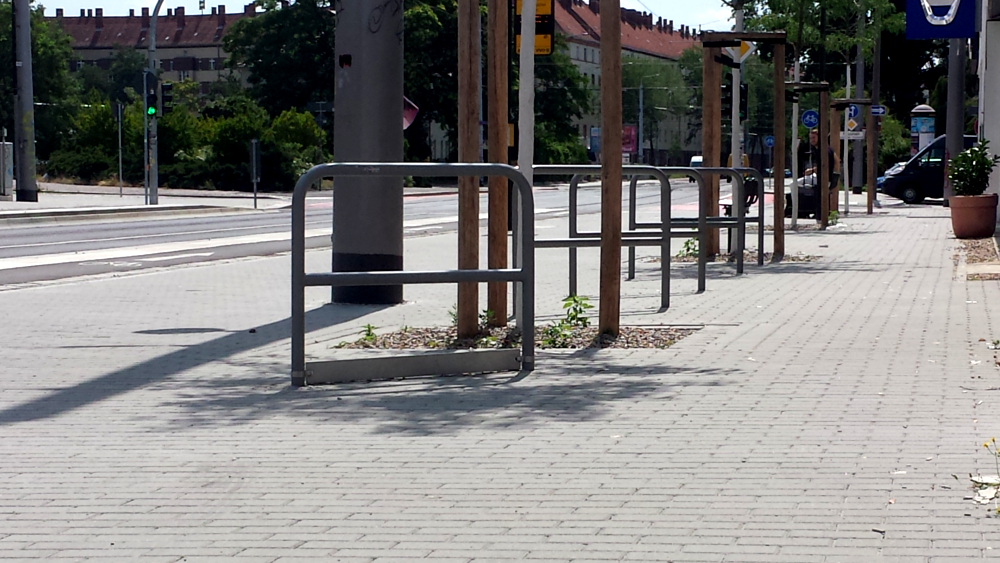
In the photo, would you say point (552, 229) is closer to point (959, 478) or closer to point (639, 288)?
point (639, 288)

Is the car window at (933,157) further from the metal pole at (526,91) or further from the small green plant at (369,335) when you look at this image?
the small green plant at (369,335)

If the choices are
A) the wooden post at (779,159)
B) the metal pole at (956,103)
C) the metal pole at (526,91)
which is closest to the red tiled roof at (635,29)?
the metal pole at (956,103)

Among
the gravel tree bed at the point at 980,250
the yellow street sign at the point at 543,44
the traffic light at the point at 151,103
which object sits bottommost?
the gravel tree bed at the point at 980,250

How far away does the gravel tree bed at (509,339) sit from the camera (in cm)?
880

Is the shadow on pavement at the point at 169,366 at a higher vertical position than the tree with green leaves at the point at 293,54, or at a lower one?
lower

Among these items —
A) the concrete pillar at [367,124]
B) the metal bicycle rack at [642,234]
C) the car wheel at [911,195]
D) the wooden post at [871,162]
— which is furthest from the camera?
the car wheel at [911,195]

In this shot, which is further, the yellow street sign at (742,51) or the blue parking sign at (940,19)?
the blue parking sign at (940,19)

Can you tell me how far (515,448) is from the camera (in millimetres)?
5703

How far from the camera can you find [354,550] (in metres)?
4.23

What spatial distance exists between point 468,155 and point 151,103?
3170 centimetres

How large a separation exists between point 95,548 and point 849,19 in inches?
992

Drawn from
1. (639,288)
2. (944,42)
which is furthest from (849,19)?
(944,42)

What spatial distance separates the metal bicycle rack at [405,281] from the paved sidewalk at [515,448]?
134 mm

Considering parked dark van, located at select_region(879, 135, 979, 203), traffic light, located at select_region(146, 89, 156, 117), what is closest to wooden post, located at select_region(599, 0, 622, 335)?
traffic light, located at select_region(146, 89, 156, 117)
